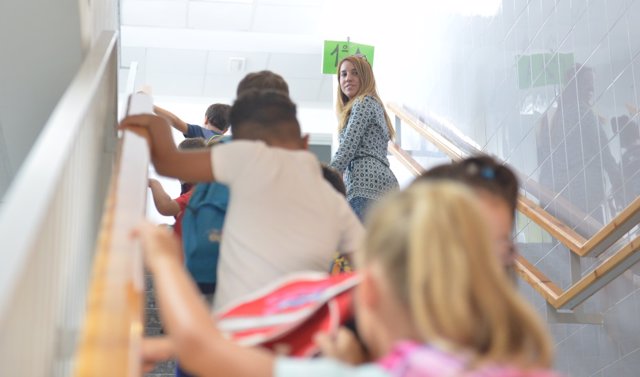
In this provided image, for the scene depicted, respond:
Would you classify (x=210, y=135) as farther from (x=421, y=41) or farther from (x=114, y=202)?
(x=421, y=41)

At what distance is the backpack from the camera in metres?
2.59

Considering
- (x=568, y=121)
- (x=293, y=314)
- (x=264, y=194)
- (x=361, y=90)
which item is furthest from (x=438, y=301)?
(x=568, y=121)

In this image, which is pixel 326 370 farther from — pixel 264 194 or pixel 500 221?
pixel 264 194

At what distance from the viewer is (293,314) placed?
71.9 inches

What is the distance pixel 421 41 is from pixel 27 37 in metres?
4.31

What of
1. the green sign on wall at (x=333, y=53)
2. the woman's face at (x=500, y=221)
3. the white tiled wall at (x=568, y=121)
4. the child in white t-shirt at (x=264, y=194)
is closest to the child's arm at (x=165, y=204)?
the child in white t-shirt at (x=264, y=194)

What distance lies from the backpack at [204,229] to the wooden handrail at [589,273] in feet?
5.59

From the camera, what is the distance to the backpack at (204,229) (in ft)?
8.50

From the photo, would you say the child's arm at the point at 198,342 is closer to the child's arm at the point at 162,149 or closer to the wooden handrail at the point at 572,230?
the child's arm at the point at 162,149

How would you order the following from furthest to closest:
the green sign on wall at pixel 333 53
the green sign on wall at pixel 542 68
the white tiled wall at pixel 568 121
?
the green sign on wall at pixel 333 53 → the green sign on wall at pixel 542 68 → the white tiled wall at pixel 568 121

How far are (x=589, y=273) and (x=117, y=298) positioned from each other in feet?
9.29

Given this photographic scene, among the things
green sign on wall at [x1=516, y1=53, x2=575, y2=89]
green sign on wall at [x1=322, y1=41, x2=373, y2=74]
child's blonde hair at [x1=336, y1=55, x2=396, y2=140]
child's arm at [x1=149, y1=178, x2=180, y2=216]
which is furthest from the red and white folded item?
green sign on wall at [x1=322, y1=41, x2=373, y2=74]

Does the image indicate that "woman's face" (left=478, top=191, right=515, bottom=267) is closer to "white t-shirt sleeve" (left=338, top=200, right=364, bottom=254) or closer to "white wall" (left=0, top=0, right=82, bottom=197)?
"white t-shirt sleeve" (left=338, top=200, right=364, bottom=254)

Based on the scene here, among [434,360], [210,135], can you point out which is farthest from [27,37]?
[434,360]
